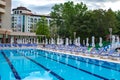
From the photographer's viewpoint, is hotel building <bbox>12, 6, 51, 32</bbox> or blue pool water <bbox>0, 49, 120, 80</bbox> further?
hotel building <bbox>12, 6, 51, 32</bbox>

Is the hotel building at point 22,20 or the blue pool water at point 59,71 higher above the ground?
the hotel building at point 22,20

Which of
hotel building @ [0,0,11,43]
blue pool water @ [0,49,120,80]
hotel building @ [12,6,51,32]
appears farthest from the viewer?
hotel building @ [12,6,51,32]

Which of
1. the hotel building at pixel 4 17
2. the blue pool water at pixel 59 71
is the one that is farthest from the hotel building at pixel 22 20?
the blue pool water at pixel 59 71

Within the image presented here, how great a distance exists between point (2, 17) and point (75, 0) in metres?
15.6

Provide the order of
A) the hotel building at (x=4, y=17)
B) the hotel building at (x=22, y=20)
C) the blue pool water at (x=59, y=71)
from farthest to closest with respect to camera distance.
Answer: the hotel building at (x=22, y=20) → the hotel building at (x=4, y=17) → the blue pool water at (x=59, y=71)

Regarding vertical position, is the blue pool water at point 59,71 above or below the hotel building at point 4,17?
below

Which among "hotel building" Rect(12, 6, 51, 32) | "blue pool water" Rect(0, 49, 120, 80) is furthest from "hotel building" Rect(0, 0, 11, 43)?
"hotel building" Rect(12, 6, 51, 32)

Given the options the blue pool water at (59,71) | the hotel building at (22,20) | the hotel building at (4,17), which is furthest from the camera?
the hotel building at (22,20)

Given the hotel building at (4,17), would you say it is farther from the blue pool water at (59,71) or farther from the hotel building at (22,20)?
the hotel building at (22,20)

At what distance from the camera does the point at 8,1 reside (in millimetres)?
47312

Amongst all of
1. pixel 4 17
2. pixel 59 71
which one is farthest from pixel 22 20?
pixel 59 71

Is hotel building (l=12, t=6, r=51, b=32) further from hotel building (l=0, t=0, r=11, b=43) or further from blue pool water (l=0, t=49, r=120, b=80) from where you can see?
blue pool water (l=0, t=49, r=120, b=80)

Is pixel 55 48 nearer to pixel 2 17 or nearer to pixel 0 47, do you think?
pixel 0 47

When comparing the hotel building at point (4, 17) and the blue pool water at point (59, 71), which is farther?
the hotel building at point (4, 17)
